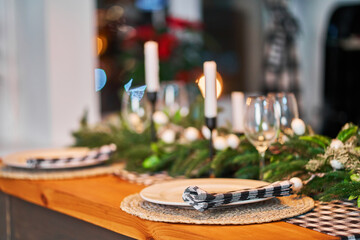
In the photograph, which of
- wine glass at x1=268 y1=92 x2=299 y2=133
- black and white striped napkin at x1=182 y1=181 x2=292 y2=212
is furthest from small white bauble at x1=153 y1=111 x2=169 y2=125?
black and white striped napkin at x1=182 y1=181 x2=292 y2=212

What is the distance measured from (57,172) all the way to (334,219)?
31.0 inches

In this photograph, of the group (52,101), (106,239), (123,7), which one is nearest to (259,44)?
(123,7)

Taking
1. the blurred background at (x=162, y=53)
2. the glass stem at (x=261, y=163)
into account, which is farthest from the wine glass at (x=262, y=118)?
the blurred background at (x=162, y=53)

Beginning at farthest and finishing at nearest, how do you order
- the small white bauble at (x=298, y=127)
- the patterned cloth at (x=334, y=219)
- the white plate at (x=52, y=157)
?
1. the white plate at (x=52, y=157)
2. the small white bauble at (x=298, y=127)
3. the patterned cloth at (x=334, y=219)

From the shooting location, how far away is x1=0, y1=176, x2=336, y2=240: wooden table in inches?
30.5

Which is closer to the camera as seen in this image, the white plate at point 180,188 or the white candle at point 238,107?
the white plate at point 180,188

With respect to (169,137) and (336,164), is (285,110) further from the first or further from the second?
(169,137)

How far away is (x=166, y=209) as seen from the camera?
2.95ft

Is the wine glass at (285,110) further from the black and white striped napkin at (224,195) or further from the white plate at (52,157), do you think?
the white plate at (52,157)

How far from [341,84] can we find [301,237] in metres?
4.02

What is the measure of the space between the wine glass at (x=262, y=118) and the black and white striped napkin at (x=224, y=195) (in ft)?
0.64

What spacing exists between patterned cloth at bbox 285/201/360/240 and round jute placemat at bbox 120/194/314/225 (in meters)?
0.02

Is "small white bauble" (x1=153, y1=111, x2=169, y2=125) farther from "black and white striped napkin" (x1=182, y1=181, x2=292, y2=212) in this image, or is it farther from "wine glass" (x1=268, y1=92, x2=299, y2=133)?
"black and white striped napkin" (x1=182, y1=181, x2=292, y2=212)

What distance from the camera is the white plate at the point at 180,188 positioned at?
89 centimetres
